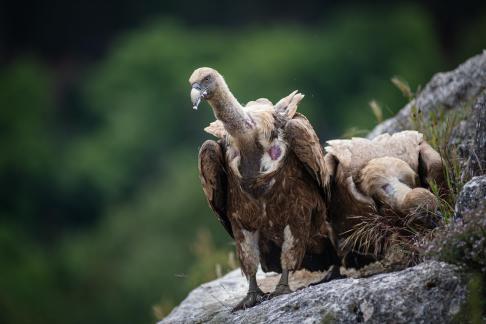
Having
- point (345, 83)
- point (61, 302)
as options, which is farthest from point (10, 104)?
point (61, 302)

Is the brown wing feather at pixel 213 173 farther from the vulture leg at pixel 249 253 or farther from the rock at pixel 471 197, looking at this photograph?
the rock at pixel 471 197

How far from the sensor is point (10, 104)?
225 ft

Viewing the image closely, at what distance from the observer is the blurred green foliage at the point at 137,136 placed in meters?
40.0

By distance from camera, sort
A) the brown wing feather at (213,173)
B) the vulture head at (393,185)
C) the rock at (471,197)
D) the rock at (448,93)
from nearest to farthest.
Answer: the rock at (471,197) → the vulture head at (393,185) → the brown wing feather at (213,173) → the rock at (448,93)

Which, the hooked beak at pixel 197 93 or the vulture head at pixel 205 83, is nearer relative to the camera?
the hooked beak at pixel 197 93

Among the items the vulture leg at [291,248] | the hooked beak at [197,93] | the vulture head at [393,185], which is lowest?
the vulture leg at [291,248]

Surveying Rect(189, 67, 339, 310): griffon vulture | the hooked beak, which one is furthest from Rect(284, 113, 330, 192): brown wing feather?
the hooked beak

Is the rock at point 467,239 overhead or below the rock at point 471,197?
below

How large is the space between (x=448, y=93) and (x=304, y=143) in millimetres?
2952

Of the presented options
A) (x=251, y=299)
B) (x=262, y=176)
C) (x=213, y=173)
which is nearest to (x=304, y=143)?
(x=262, y=176)

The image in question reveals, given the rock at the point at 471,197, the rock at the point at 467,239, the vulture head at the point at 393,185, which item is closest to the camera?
the rock at the point at 467,239

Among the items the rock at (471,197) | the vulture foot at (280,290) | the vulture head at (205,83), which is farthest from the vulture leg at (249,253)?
the rock at (471,197)

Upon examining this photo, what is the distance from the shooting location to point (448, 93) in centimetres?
1325

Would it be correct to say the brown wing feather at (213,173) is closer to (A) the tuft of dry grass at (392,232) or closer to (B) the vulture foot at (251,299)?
(B) the vulture foot at (251,299)
